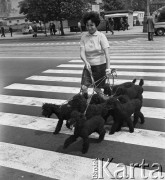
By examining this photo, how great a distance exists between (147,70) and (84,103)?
21.4ft

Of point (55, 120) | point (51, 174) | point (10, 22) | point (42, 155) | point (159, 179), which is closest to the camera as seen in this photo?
point (159, 179)

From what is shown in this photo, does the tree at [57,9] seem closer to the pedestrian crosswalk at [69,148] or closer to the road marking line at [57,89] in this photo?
the road marking line at [57,89]

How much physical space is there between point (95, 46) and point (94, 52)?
16cm

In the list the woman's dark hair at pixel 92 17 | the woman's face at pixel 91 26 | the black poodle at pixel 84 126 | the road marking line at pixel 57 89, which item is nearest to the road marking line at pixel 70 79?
the road marking line at pixel 57 89

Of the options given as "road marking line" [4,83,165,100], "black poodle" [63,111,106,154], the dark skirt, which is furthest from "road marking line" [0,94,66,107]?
"black poodle" [63,111,106,154]

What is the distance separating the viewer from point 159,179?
3.74 meters

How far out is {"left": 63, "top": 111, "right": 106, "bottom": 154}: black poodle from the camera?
4281 mm

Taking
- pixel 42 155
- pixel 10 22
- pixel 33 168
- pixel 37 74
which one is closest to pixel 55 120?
pixel 42 155

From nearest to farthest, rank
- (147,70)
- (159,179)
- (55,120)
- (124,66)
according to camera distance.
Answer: (159,179)
(55,120)
(147,70)
(124,66)

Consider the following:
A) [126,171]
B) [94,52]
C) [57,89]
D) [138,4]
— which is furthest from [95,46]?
[138,4]

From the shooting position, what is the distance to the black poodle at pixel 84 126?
4.28 meters

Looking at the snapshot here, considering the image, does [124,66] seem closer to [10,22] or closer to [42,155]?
[42,155]

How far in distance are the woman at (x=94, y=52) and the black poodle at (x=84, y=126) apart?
0.87m

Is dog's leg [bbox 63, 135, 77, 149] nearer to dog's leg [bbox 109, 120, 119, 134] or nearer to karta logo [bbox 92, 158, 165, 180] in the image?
karta logo [bbox 92, 158, 165, 180]
